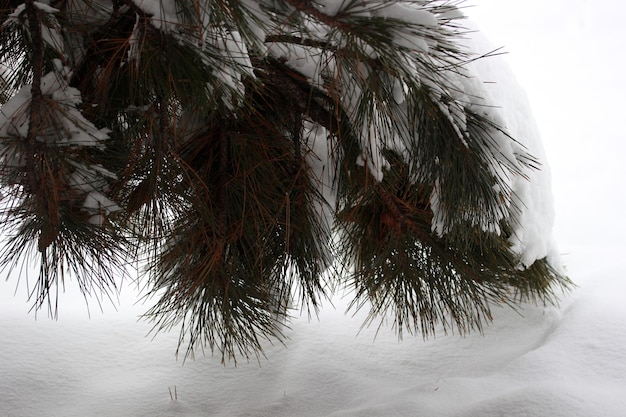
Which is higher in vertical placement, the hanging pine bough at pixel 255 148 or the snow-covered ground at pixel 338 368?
the hanging pine bough at pixel 255 148

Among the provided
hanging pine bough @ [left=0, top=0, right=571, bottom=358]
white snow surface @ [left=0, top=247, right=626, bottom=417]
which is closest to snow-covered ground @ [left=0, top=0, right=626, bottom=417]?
white snow surface @ [left=0, top=247, right=626, bottom=417]

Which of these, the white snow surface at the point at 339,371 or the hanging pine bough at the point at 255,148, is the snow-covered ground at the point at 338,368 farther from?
the hanging pine bough at the point at 255,148

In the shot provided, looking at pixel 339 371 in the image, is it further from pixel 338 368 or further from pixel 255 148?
pixel 255 148

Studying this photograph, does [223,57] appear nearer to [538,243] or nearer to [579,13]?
[538,243]

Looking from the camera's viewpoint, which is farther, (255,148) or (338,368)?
(338,368)

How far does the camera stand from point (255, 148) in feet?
4.31

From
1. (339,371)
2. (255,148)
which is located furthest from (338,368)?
(255,148)

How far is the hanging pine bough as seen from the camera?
3.18 feet

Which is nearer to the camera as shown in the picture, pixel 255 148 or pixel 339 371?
pixel 255 148

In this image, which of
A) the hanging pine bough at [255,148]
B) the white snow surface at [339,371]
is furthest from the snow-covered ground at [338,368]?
the hanging pine bough at [255,148]

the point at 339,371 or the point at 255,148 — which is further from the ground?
the point at 255,148

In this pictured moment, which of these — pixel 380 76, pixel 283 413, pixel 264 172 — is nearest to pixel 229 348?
pixel 283 413

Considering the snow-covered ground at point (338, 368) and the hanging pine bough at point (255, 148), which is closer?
the hanging pine bough at point (255, 148)

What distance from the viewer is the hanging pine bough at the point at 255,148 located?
0.97m
